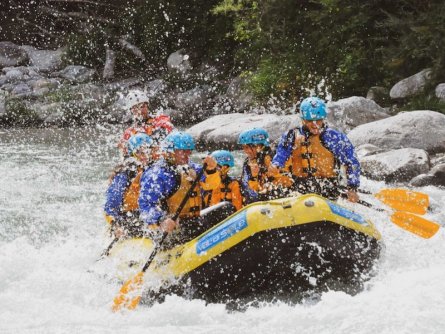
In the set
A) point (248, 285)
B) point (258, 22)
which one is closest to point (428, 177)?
point (248, 285)

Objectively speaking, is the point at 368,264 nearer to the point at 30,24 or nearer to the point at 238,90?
the point at 238,90

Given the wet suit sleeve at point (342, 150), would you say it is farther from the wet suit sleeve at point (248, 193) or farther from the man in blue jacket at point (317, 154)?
the wet suit sleeve at point (248, 193)

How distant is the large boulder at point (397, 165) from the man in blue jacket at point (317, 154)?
3.51 meters

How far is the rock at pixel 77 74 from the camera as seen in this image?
20.0 metres

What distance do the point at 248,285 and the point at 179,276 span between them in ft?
1.73

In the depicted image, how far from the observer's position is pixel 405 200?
19.8 feet

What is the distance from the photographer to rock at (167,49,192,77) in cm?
1923

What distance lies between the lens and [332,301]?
16.1ft

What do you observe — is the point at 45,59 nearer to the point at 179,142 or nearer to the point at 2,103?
the point at 2,103

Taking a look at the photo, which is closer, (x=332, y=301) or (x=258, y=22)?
(x=332, y=301)

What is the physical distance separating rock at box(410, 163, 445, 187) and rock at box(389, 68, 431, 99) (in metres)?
3.95

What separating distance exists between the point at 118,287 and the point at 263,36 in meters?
12.3

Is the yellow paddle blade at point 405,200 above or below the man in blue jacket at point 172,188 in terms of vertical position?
below

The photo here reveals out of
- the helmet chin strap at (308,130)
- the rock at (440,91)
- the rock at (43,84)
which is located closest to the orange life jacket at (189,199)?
the helmet chin strap at (308,130)
